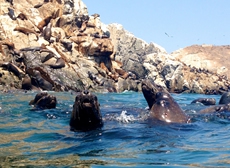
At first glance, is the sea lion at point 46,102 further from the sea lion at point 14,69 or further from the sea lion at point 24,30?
the sea lion at point 24,30

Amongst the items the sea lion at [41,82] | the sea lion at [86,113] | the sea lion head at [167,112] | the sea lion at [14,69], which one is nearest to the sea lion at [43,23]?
the sea lion at [14,69]

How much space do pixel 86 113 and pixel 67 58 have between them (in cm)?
2256

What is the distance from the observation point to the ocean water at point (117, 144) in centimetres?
438

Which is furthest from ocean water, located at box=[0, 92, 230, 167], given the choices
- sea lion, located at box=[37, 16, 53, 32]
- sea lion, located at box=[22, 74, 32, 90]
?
sea lion, located at box=[37, 16, 53, 32]

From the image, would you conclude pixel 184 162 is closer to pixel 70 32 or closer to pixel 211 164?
pixel 211 164

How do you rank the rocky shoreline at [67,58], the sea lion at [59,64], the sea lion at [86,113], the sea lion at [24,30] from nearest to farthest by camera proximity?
the sea lion at [86,113], the rocky shoreline at [67,58], the sea lion at [59,64], the sea lion at [24,30]

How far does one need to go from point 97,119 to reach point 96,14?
108ft

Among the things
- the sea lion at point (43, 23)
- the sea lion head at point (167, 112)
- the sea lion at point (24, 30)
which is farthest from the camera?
the sea lion at point (43, 23)

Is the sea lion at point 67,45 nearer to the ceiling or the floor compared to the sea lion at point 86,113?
nearer to the ceiling

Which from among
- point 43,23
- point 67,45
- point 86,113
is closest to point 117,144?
point 86,113

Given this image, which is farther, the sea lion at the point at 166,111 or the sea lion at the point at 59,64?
the sea lion at the point at 59,64

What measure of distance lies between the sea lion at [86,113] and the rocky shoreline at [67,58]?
15.8 meters

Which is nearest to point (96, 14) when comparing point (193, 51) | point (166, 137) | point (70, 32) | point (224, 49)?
point (70, 32)

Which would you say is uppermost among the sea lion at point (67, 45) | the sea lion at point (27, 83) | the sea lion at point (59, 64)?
the sea lion at point (67, 45)
